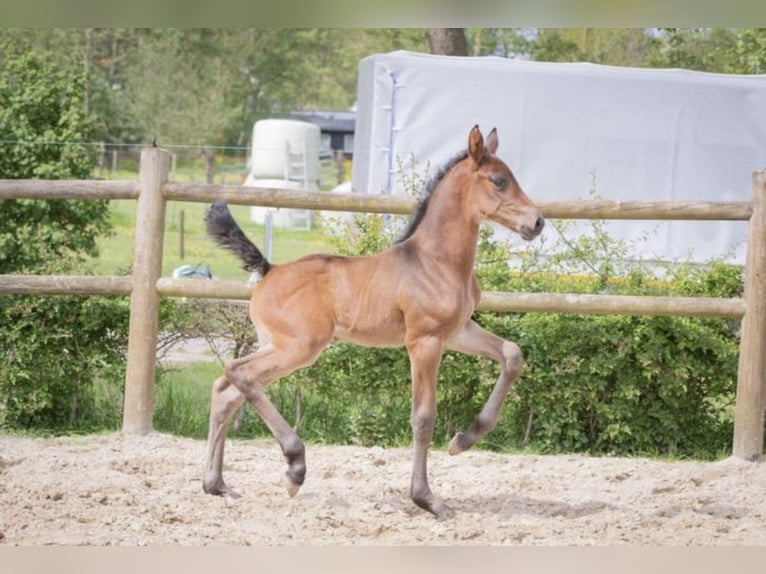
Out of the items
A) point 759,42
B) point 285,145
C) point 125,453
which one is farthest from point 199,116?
point 125,453

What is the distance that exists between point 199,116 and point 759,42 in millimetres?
12351

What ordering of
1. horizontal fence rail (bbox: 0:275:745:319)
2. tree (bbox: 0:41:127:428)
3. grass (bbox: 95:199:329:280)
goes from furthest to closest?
grass (bbox: 95:199:329:280), tree (bbox: 0:41:127:428), horizontal fence rail (bbox: 0:275:745:319)

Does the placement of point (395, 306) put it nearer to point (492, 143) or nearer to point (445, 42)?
point (492, 143)

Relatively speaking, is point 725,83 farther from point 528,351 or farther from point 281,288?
point 281,288

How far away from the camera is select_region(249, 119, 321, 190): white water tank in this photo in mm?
15453

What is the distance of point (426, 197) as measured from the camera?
4555mm

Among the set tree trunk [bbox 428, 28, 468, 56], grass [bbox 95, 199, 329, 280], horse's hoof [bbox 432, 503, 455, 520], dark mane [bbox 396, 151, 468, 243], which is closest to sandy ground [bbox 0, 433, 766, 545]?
horse's hoof [bbox 432, 503, 455, 520]

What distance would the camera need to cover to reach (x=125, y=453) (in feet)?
17.4

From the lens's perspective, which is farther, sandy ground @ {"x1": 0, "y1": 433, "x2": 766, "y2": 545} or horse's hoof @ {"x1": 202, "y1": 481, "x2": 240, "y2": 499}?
horse's hoof @ {"x1": 202, "y1": 481, "x2": 240, "y2": 499}

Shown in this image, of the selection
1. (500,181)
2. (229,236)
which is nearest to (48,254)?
(229,236)

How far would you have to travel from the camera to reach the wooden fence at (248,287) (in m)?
Answer: 5.42

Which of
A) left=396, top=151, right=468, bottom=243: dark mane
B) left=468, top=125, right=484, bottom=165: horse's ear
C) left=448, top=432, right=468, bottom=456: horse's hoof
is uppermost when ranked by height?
left=468, top=125, right=484, bottom=165: horse's ear

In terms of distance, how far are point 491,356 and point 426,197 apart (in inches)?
26.7

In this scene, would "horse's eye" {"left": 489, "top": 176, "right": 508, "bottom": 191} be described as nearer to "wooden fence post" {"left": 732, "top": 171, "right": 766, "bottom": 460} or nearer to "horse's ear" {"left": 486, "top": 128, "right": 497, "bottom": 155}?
"horse's ear" {"left": 486, "top": 128, "right": 497, "bottom": 155}
